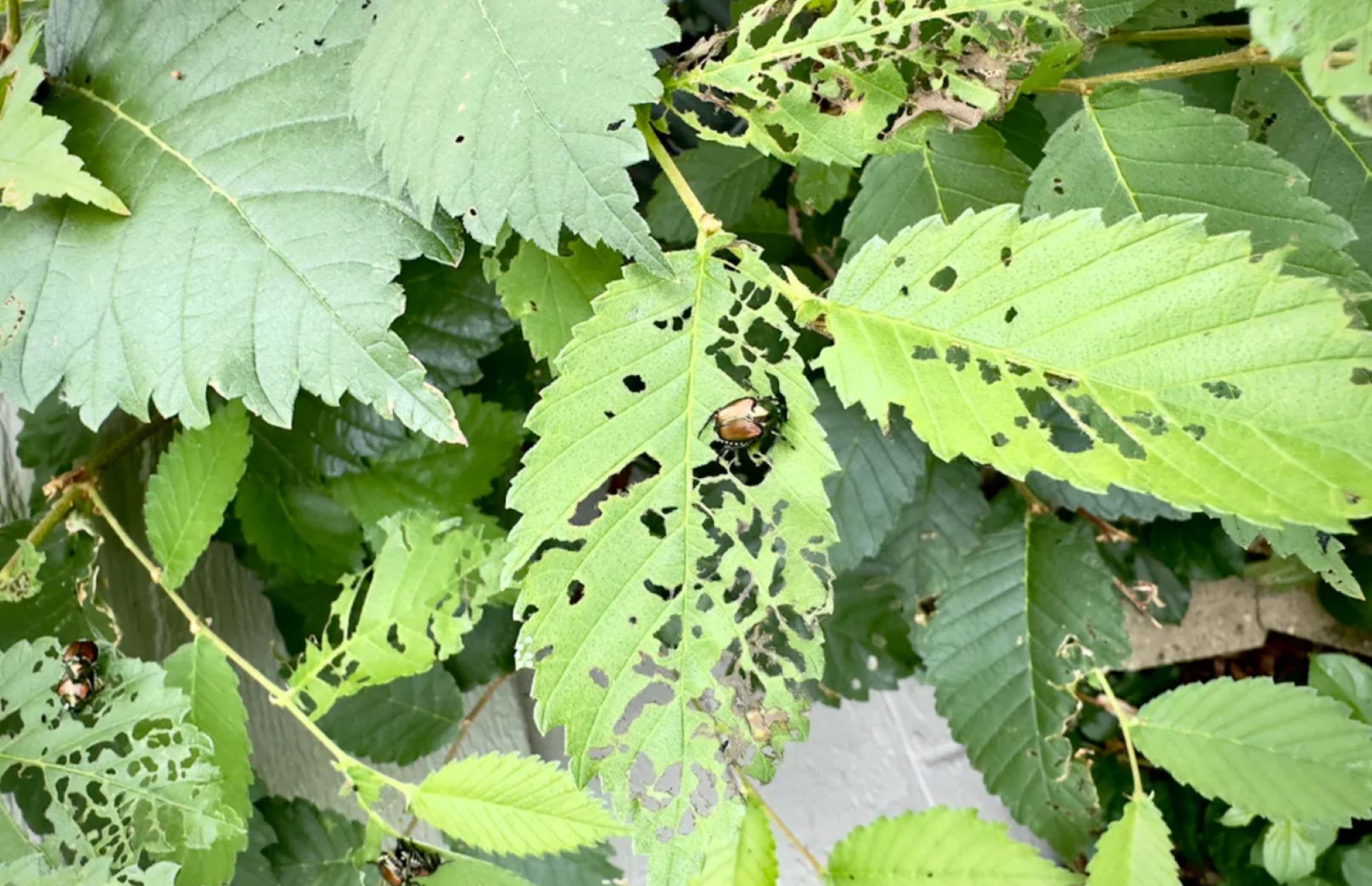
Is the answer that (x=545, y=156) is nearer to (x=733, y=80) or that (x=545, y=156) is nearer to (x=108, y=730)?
(x=733, y=80)

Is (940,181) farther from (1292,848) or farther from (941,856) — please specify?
(1292,848)

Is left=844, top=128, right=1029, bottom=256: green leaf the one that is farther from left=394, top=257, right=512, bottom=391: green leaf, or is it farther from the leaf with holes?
left=394, top=257, right=512, bottom=391: green leaf

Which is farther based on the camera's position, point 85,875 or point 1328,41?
point 85,875

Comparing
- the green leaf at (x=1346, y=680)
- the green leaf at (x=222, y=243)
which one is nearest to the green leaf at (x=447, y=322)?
the green leaf at (x=222, y=243)

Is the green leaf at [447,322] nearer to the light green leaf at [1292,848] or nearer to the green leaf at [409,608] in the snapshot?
the green leaf at [409,608]

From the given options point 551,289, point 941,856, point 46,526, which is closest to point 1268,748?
point 941,856

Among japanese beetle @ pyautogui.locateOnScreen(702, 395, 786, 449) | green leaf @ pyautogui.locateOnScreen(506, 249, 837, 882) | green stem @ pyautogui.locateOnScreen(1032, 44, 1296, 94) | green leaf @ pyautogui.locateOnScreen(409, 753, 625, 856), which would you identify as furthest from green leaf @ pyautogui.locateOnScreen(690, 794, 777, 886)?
green stem @ pyautogui.locateOnScreen(1032, 44, 1296, 94)

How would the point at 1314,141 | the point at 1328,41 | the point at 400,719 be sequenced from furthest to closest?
the point at 400,719 < the point at 1314,141 < the point at 1328,41

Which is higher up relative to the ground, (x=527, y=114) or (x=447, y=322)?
(x=527, y=114)
